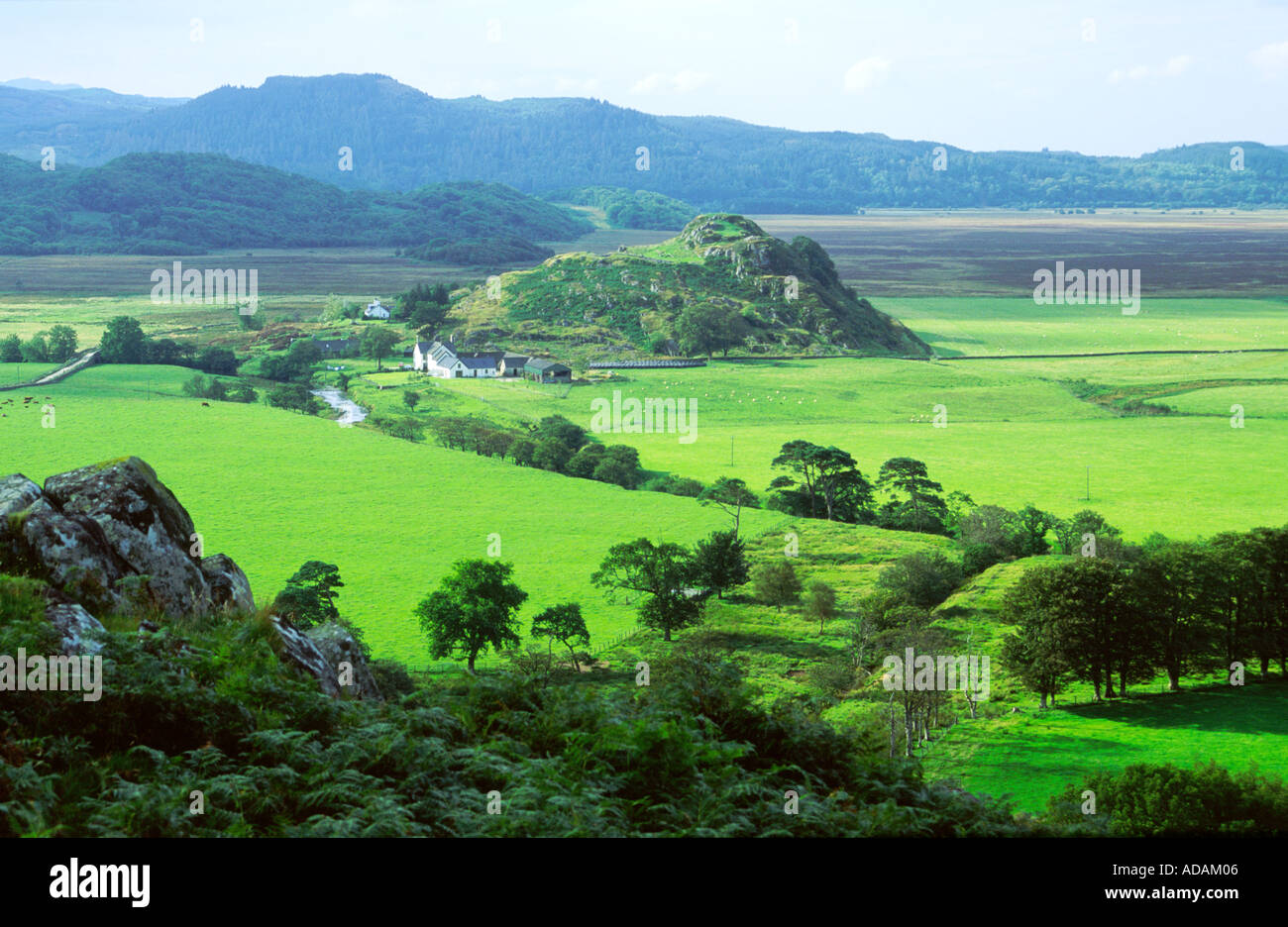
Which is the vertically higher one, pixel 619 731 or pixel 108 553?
pixel 108 553

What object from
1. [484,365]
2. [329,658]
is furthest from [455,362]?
[329,658]

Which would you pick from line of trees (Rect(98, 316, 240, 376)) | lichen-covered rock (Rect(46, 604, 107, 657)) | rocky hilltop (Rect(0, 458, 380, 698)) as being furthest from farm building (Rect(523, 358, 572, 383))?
lichen-covered rock (Rect(46, 604, 107, 657))

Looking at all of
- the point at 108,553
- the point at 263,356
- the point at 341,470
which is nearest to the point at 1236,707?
the point at 108,553

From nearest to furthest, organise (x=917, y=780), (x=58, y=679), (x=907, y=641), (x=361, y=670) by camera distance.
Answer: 1. (x=58, y=679)
2. (x=917, y=780)
3. (x=361, y=670)
4. (x=907, y=641)
